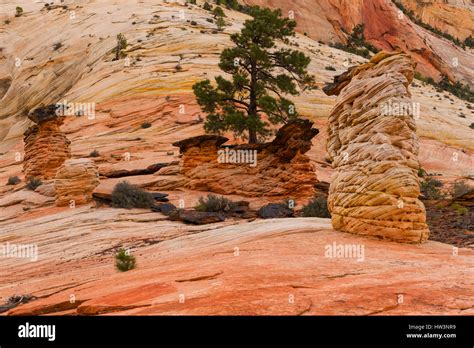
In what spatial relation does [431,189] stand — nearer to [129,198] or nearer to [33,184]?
[129,198]

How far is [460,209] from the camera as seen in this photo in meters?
15.4

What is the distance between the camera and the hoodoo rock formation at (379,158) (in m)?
8.80

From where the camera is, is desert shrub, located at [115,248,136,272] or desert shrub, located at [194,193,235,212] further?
desert shrub, located at [194,193,235,212]

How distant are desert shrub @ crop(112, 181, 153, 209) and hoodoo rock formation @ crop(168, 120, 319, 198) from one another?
4.00 metres

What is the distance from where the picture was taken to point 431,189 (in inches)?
953

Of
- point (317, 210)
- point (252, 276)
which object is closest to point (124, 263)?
point (252, 276)

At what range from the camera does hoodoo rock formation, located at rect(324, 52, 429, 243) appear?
880 cm

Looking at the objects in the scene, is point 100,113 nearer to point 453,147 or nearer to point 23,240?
point 23,240

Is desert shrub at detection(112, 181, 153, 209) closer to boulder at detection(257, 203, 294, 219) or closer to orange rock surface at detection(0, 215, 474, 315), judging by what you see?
boulder at detection(257, 203, 294, 219)

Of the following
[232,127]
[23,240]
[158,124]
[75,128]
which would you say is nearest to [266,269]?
[23,240]

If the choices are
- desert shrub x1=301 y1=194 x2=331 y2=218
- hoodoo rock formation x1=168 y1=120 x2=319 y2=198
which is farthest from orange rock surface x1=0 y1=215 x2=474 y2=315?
hoodoo rock formation x1=168 y1=120 x2=319 y2=198

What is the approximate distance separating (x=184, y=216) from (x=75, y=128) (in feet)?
81.1

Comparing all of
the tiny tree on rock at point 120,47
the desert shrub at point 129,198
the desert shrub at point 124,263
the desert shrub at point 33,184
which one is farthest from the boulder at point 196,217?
the tiny tree on rock at point 120,47

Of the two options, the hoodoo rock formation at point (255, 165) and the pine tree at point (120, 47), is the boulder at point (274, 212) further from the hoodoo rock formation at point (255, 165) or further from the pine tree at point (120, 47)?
the pine tree at point (120, 47)
